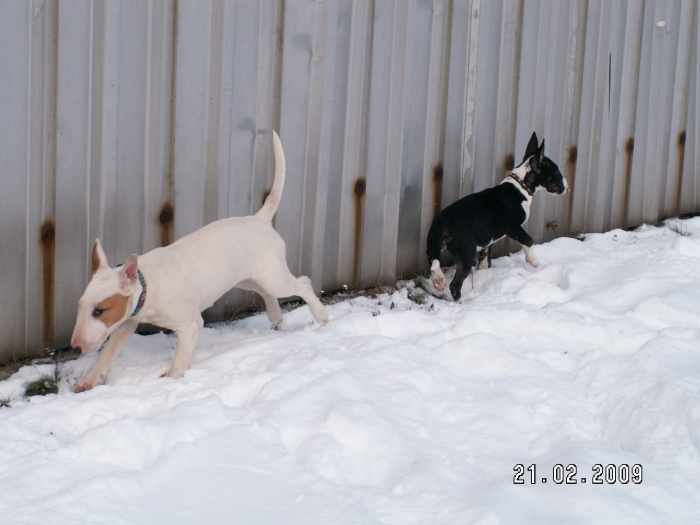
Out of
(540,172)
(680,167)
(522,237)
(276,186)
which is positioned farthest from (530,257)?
(680,167)

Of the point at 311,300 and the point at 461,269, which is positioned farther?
the point at 461,269

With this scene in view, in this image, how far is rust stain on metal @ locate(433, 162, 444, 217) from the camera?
20.7ft

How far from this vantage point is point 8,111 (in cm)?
430

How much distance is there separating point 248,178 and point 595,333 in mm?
2162

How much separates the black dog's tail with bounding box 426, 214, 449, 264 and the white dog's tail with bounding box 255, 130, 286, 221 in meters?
1.35

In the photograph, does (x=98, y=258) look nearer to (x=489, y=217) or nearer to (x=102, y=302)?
(x=102, y=302)

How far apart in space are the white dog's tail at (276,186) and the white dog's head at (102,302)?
1.07 meters

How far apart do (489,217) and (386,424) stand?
2623 millimetres

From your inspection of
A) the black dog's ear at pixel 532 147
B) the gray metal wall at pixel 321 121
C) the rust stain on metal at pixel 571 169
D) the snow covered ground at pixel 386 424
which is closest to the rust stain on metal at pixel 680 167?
the gray metal wall at pixel 321 121

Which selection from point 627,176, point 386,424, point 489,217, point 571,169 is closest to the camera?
point 386,424

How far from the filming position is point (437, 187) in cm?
634

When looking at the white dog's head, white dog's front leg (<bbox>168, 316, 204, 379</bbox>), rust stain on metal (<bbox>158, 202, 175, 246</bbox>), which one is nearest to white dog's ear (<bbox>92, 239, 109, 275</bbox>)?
the white dog's head

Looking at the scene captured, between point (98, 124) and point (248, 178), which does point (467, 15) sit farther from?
point (98, 124)
